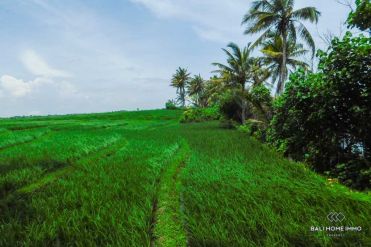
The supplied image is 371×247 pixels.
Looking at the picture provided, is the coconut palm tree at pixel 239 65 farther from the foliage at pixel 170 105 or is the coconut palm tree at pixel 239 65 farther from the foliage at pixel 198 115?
the foliage at pixel 170 105

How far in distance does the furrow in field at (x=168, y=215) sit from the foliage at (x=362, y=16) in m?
4.97

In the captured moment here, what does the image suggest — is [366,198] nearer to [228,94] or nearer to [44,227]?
[44,227]

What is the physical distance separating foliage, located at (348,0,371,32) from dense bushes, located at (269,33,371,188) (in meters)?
0.32

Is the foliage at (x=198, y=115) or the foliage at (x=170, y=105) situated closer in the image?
the foliage at (x=198, y=115)

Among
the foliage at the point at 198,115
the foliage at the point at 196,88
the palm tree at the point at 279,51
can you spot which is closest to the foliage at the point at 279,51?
the palm tree at the point at 279,51

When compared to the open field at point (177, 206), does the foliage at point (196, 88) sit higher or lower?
higher

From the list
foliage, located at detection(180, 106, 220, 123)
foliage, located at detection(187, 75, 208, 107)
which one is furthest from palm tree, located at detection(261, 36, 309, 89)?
foliage, located at detection(187, 75, 208, 107)

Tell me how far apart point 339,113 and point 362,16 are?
2076 millimetres

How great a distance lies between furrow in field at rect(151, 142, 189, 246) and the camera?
328 cm

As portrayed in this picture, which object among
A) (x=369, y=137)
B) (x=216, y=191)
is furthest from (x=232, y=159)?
(x=369, y=137)

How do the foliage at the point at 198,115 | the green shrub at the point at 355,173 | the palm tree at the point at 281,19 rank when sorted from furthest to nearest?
the foliage at the point at 198,115, the palm tree at the point at 281,19, the green shrub at the point at 355,173

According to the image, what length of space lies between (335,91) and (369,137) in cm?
118

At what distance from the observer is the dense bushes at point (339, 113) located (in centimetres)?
548

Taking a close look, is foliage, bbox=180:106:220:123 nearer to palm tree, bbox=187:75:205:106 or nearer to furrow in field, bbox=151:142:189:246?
palm tree, bbox=187:75:205:106
